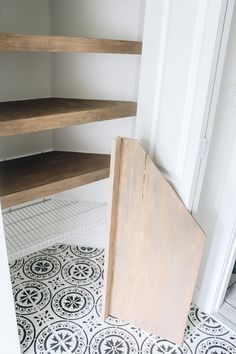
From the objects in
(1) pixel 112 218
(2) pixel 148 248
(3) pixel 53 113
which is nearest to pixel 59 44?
(3) pixel 53 113

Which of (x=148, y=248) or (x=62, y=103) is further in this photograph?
(x=62, y=103)

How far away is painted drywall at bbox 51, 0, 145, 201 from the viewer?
4.69ft

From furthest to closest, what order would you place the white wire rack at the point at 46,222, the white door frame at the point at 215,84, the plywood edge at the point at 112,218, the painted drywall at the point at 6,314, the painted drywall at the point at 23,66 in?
the white wire rack at the point at 46,222, the painted drywall at the point at 23,66, the plywood edge at the point at 112,218, the painted drywall at the point at 6,314, the white door frame at the point at 215,84

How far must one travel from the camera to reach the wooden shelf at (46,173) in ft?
4.05

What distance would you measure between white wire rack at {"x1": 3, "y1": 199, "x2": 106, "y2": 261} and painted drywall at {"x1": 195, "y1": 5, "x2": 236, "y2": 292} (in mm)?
561

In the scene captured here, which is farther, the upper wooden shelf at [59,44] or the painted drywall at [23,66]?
the painted drywall at [23,66]

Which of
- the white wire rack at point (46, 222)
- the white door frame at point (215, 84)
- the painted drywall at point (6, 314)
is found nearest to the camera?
the white door frame at point (215, 84)

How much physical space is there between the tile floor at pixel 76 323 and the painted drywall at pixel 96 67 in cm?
71

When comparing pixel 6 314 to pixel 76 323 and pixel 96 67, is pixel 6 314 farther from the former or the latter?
pixel 96 67

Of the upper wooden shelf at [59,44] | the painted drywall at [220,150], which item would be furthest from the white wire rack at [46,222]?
the upper wooden shelf at [59,44]

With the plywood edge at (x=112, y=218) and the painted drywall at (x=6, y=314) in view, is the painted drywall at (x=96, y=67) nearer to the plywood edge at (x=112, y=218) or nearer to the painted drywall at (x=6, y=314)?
the plywood edge at (x=112, y=218)

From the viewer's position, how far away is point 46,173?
54.4 inches

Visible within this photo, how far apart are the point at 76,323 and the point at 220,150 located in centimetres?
103

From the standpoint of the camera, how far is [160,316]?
1371mm
